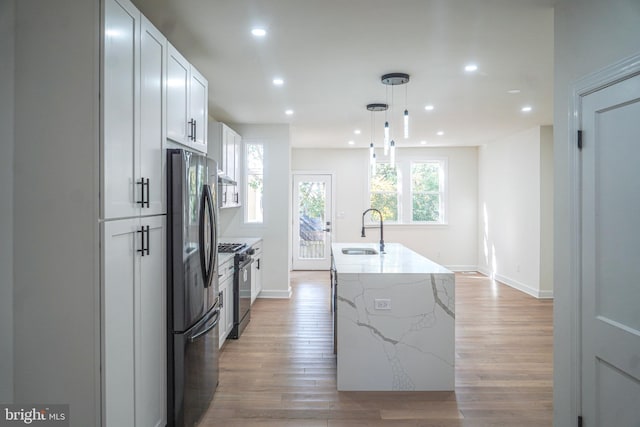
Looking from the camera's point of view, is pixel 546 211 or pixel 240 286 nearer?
pixel 240 286

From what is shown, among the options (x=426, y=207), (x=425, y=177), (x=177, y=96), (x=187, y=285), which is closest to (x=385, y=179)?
(x=425, y=177)

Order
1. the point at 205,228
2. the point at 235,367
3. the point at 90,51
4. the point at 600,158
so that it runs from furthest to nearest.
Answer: the point at 235,367 < the point at 205,228 < the point at 600,158 < the point at 90,51

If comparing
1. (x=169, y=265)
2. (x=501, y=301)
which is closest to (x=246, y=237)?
(x=169, y=265)

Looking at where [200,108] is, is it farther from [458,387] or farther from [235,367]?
[458,387]

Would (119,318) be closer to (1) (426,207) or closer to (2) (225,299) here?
(2) (225,299)

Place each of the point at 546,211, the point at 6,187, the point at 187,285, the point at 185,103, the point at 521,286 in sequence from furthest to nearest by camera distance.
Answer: the point at 521,286
the point at 546,211
the point at 185,103
the point at 187,285
the point at 6,187

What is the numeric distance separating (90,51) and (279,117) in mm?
3935

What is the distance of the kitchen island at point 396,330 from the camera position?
2988 millimetres

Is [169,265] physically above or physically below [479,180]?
below

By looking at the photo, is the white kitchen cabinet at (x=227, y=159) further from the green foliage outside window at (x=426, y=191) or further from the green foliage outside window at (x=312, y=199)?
the green foliage outside window at (x=426, y=191)

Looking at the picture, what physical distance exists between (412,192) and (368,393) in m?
6.18

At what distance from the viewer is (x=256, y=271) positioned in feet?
18.0

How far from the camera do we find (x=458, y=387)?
3.09 meters

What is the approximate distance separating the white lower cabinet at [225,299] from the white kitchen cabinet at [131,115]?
1.52 meters
